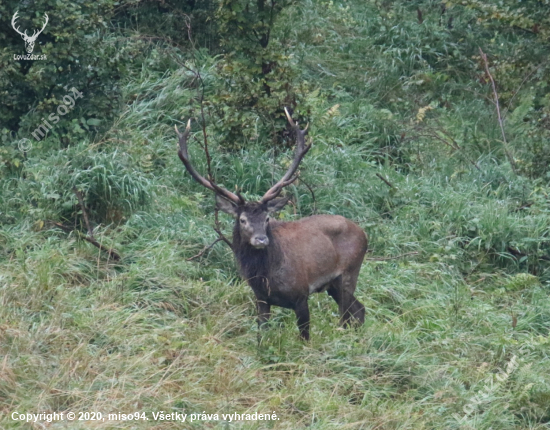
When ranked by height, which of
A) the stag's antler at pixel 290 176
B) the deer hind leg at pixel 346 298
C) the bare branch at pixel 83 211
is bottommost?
the deer hind leg at pixel 346 298

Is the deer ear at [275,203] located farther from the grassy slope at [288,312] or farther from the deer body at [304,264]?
the grassy slope at [288,312]

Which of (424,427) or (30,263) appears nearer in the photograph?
(424,427)

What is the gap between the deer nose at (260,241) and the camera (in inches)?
277

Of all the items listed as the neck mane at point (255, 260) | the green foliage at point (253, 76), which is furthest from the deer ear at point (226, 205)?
the green foliage at point (253, 76)

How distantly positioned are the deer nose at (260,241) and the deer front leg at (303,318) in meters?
0.65

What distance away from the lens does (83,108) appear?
34.9 ft

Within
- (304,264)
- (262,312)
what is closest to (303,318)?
(262,312)

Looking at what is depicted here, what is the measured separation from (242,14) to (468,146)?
3918mm

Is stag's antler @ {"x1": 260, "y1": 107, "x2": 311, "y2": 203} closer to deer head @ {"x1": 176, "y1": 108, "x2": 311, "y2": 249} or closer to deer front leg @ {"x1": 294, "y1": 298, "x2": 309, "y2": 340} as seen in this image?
deer head @ {"x1": 176, "y1": 108, "x2": 311, "y2": 249}

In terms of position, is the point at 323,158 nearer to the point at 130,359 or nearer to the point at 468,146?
the point at 468,146

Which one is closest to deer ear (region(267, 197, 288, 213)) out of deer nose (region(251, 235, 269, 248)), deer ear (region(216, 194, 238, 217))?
deer ear (region(216, 194, 238, 217))

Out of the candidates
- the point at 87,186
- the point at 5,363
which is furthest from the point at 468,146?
the point at 5,363

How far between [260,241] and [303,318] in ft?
2.54

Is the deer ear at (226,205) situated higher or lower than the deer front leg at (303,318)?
higher
